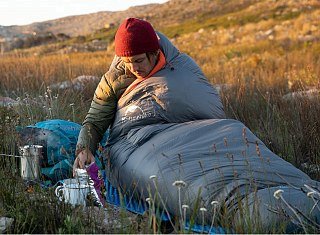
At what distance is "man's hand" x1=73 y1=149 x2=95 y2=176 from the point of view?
421 centimetres

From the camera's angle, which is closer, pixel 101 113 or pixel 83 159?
pixel 83 159

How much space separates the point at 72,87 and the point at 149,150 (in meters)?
4.46

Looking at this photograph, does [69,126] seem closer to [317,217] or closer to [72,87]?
[317,217]

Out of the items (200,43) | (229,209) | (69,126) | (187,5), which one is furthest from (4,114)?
(187,5)

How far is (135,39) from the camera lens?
4.37 meters

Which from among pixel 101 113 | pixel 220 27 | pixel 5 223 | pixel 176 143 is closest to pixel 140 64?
pixel 101 113

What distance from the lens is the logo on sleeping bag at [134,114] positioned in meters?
4.48

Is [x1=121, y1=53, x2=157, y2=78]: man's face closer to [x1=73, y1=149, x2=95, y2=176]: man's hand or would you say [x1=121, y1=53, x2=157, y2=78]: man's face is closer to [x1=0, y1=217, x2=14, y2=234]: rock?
[x1=73, y1=149, x2=95, y2=176]: man's hand

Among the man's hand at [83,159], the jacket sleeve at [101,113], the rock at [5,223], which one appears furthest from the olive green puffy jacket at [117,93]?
the rock at [5,223]

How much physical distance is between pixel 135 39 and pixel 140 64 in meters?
0.22

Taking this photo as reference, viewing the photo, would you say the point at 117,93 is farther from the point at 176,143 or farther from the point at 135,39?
the point at 176,143

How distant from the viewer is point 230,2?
5328 cm

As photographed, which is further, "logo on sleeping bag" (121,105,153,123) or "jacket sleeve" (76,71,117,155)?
"jacket sleeve" (76,71,117,155)

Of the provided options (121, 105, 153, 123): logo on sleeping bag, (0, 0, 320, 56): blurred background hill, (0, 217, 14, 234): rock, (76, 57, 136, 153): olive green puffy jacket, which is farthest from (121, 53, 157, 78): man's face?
(0, 0, 320, 56): blurred background hill
